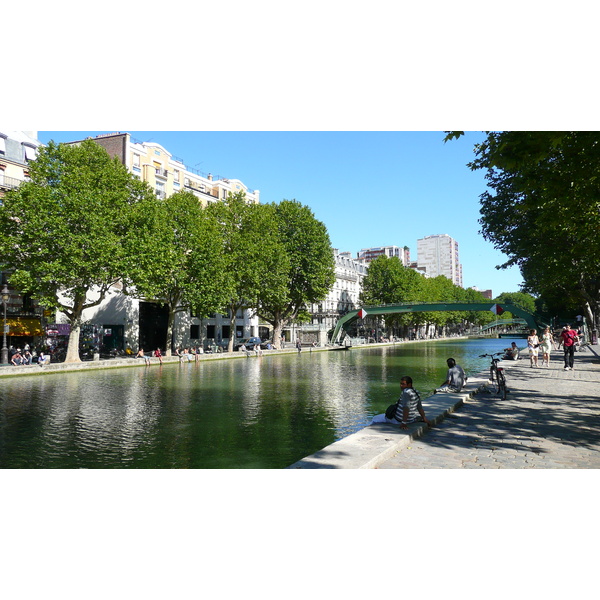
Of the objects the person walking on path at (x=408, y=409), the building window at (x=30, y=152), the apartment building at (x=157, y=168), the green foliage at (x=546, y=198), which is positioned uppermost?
the apartment building at (x=157, y=168)

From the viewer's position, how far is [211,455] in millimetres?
8844

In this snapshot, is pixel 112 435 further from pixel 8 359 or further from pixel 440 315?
pixel 440 315

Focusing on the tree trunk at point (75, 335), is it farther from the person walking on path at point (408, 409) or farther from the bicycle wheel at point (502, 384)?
the person walking on path at point (408, 409)

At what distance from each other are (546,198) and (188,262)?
30591mm

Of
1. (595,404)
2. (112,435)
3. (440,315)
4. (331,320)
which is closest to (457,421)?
(595,404)

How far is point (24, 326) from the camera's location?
114 feet

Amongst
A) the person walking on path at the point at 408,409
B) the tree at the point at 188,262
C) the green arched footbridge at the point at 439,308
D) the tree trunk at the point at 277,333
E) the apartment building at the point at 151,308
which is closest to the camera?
the person walking on path at the point at 408,409

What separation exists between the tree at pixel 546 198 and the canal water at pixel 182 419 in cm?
626

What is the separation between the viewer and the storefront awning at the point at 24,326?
3366 cm

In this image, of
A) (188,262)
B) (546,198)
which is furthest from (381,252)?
(546,198)

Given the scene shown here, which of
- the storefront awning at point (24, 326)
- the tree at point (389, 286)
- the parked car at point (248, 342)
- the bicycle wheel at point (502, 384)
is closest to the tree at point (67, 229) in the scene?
the storefront awning at point (24, 326)

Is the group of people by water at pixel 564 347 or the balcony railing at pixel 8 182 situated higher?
the balcony railing at pixel 8 182

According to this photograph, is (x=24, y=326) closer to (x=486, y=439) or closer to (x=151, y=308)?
(x=151, y=308)

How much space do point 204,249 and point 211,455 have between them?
1197 inches
